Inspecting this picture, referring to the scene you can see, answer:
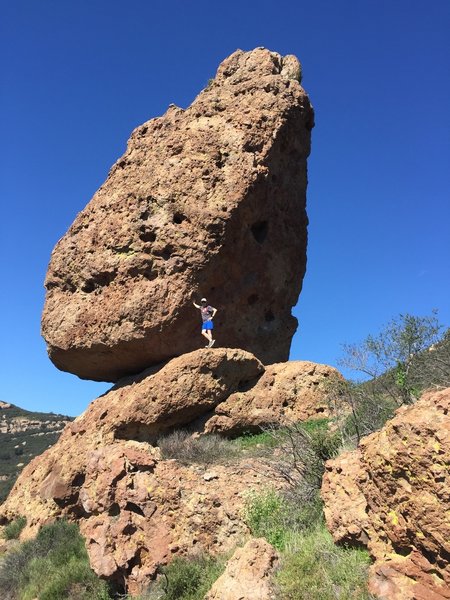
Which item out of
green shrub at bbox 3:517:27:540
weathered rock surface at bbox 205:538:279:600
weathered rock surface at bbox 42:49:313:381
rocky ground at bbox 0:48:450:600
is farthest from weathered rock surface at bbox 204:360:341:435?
weathered rock surface at bbox 205:538:279:600

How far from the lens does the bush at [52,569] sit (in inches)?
289

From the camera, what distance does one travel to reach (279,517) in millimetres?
5793

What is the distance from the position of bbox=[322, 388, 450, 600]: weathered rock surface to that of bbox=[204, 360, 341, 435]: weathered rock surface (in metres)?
5.65

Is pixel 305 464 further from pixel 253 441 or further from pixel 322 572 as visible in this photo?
pixel 253 441

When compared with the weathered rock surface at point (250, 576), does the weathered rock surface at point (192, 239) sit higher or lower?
higher

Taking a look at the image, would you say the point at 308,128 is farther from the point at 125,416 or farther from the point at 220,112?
the point at 125,416

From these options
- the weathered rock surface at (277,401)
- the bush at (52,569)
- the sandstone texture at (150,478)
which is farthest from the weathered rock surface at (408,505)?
the weathered rock surface at (277,401)

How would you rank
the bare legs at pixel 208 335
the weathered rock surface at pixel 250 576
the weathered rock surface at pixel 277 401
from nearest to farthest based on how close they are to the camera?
1. the weathered rock surface at pixel 250 576
2. the weathered rock surface at pixel 277 401
3. the bare legs at pixel 208 335

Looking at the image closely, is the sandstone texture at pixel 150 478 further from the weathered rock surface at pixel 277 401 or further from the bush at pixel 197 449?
the bush at pixel 197 449

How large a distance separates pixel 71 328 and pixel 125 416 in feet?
9.64

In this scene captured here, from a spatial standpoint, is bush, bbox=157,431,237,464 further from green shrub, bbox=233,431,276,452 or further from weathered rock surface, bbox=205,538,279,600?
weathered rock surface, bbox=205,538,279,600

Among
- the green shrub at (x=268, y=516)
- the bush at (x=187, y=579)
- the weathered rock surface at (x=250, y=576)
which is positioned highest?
the green shrub at (x=268, y=516)

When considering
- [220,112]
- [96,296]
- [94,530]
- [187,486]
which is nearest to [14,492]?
[96,296]

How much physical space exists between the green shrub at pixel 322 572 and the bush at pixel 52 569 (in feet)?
11.2
